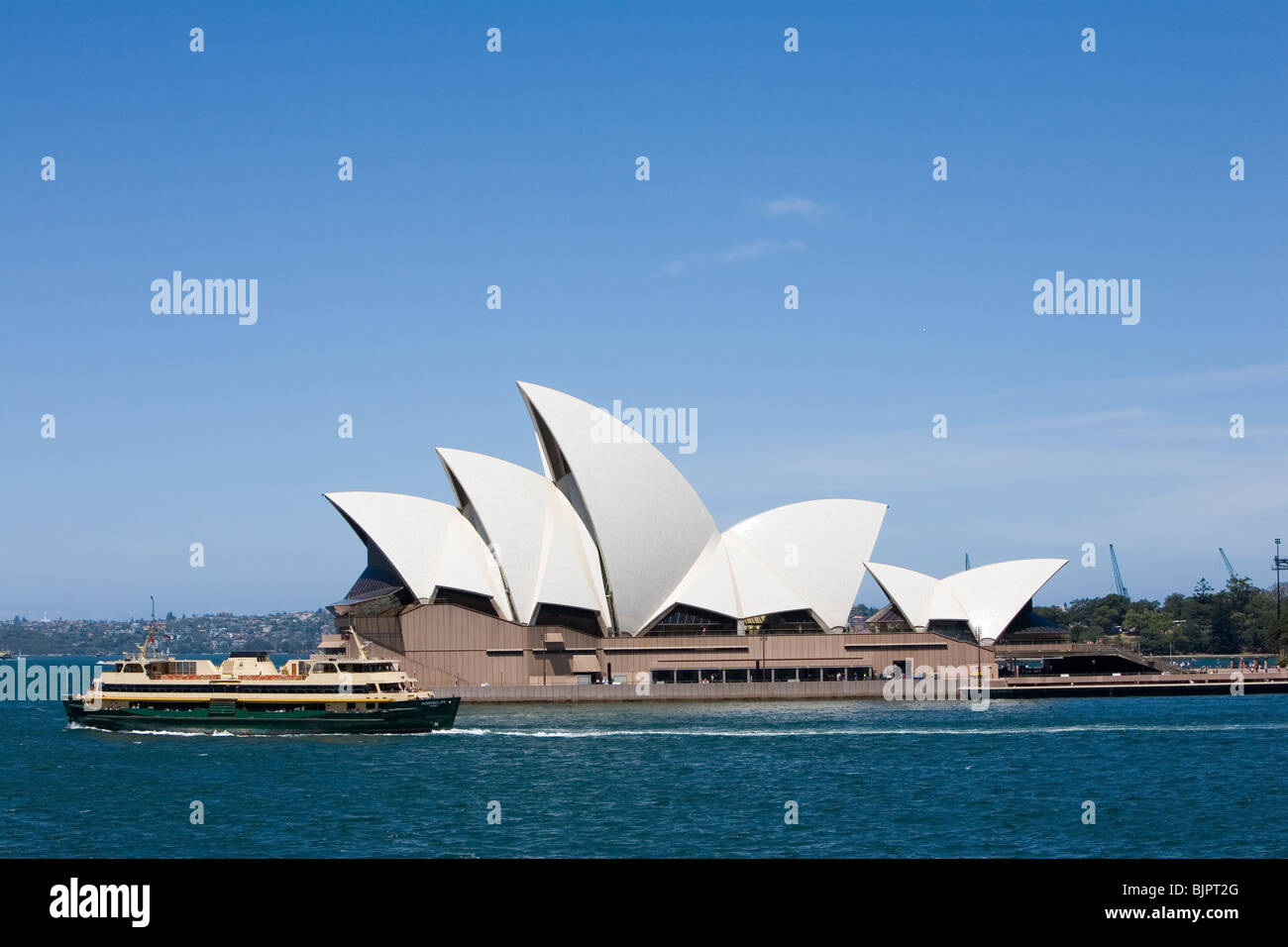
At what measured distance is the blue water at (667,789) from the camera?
27453mm

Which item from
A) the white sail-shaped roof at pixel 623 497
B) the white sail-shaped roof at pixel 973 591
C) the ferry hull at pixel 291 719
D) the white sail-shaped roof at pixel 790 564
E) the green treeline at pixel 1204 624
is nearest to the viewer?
the ferry hull at pixel 291 719

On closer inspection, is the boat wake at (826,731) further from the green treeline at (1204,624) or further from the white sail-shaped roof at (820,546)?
the green treeline at (1204,624)

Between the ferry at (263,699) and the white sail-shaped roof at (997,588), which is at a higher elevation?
the white sail-shaped roof at (997,588)

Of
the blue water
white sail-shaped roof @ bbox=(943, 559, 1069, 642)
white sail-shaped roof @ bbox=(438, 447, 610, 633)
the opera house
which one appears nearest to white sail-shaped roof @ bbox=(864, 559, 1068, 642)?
white sail-shaped roof @ bbox=(943, 559, 1069, 642)

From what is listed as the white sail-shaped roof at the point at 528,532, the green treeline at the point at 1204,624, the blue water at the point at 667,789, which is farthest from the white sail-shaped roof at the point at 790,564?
the green treeline at the point at 1204,624

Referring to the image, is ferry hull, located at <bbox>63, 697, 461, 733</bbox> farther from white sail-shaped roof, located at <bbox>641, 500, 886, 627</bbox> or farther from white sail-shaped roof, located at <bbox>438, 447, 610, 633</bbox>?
white sail-shaped roof, located at <bbox>641, 500, 886, 627</bbox>

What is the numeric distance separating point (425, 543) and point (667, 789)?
132 feet

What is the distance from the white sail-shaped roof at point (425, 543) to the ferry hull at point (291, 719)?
19.5m

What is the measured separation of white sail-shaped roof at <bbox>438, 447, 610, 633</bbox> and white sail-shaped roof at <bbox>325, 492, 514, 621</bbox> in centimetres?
98

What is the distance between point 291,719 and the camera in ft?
167

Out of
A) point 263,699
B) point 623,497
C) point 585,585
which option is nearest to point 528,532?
point 585,585
